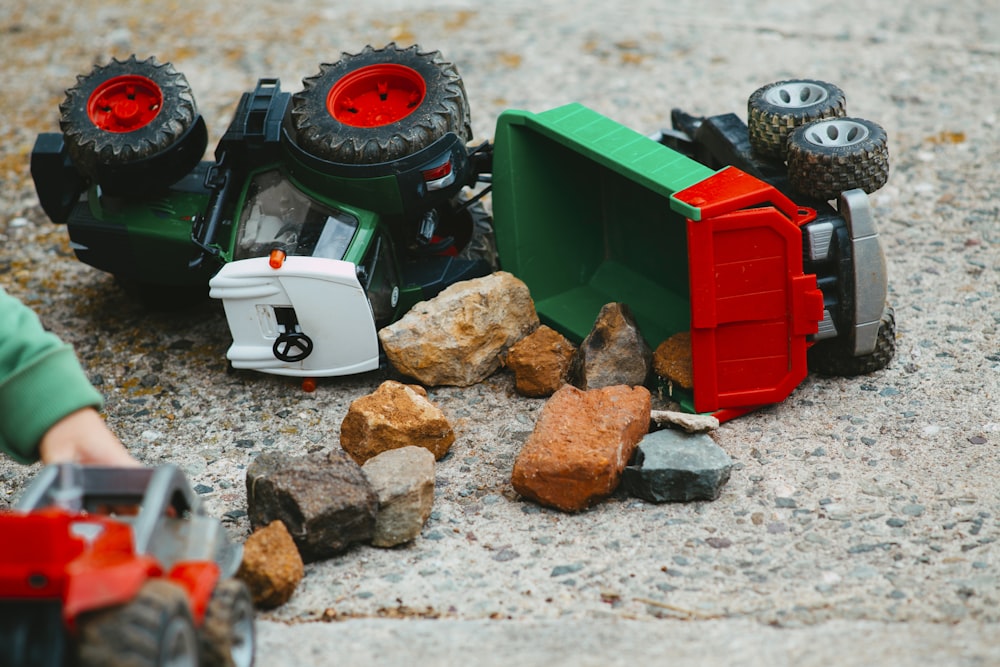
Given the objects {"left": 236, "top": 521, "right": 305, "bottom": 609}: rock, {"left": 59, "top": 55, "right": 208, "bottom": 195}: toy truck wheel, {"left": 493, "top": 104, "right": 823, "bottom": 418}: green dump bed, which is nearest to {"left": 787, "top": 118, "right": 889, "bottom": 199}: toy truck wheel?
{"left": 493, "top": 104, "right": 823, "bottom": 418}: green dump bed

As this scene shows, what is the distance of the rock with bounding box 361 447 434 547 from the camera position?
2.80 m

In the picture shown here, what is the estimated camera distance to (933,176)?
179 inches

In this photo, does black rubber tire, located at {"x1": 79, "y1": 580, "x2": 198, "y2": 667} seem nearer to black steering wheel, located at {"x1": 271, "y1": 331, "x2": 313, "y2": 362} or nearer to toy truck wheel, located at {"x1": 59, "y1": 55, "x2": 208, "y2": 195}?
black steering wheel, located at {"x1": 271, "y1": 331, "x2": 313, "y2": 362}

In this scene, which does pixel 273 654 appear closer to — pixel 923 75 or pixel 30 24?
pixel 923 75

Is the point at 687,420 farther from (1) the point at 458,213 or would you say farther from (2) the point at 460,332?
(1) the point at 458,213

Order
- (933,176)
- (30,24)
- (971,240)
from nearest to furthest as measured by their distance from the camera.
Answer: (971,240)
(933,176)
(30,24)

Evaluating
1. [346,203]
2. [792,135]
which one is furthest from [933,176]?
[346,203]

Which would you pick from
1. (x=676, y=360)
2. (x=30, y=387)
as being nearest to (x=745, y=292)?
(x=676, y=360)

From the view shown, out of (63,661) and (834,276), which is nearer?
(63,661)

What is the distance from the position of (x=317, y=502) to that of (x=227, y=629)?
620 millimetres

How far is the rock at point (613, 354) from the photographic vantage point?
3.34m

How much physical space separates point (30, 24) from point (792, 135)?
194 inches

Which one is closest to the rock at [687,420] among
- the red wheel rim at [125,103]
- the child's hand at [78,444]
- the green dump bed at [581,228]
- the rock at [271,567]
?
the green dump bed at [581,228]

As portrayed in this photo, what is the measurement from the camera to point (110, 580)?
72.7 inches
